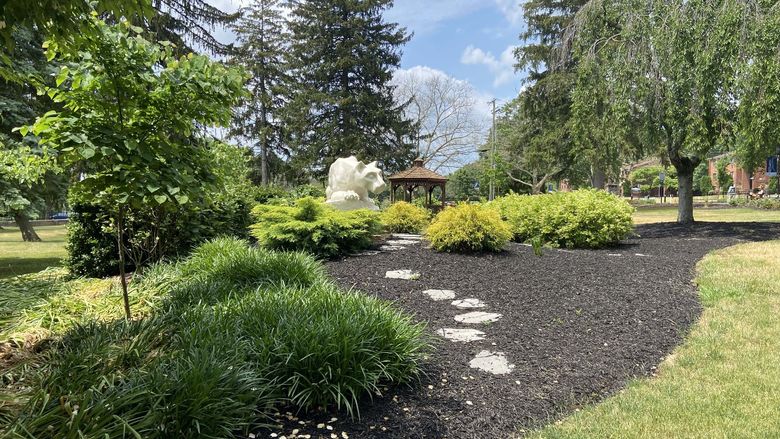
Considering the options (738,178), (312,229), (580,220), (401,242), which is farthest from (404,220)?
(738,178)

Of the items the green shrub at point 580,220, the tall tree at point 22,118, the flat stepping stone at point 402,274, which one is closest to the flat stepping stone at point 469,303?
the flat stepping stone at point 402,274

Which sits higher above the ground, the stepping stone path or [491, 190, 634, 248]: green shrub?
[491, 190, 634, 248]: green shrub

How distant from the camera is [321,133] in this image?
21766 millimetres

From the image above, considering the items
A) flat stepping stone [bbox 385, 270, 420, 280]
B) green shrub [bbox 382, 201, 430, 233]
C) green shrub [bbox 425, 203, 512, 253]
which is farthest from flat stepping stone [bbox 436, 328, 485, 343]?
green shrub [bbox 382, 201, 430, 233]

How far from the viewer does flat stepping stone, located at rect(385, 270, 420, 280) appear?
5477mm

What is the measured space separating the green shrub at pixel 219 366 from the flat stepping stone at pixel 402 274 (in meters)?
1.97

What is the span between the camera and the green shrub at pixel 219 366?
1893 millimetres

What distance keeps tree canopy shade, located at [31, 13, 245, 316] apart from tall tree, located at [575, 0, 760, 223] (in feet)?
30.4

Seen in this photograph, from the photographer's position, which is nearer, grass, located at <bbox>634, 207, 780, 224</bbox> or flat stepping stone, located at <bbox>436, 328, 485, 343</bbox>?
flat stepping stone, located at <bbox>436, 328, 485, 343</bbox>

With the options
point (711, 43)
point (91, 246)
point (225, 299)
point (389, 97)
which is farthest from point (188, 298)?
point (389, 97)

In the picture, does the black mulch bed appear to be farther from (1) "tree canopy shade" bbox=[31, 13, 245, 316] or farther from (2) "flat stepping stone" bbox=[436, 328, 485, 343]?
(1) "tree canopy shade" bbox=[31, 13, 245, 316]

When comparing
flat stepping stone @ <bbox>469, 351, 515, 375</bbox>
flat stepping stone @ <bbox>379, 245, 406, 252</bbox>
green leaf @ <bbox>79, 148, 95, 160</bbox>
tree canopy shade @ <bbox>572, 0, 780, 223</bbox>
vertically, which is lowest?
flat stepping stone @ <bbox>469, 351, 515, 375</bbox>

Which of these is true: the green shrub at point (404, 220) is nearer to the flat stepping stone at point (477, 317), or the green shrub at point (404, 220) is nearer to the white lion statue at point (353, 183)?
the white lion statue at point (353, 183)

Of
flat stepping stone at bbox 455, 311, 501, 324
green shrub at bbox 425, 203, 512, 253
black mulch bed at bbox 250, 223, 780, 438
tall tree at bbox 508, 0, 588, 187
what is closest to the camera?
black mulch bed at bbox 250, 223, 780, 438
